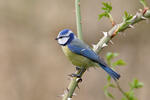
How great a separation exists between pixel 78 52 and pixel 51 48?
5.13 metres

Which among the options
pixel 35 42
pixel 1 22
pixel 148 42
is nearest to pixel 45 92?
pixel 35 42

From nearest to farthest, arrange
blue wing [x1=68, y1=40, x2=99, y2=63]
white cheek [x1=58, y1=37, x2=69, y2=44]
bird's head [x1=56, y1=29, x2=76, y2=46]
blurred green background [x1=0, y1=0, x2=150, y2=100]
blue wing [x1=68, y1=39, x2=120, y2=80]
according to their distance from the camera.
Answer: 1. blue wing [x1=68, y1=39, x2=120, y2=80]
2. blue wing [x1=68, y1=40, x2=99, y2=63]
3. bird's head [x1=56, y1=29, x2=76, y2=46]
4. white cheek [x1=58, y1=37, x2=69, y2=44]
5. blurred green background [x1=0, y1=0, x2=150, y2=100]

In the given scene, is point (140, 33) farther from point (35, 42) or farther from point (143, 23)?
point (35, 42)

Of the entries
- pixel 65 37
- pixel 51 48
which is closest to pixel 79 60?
pixel 65 37

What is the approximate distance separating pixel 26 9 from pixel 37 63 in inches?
48.4

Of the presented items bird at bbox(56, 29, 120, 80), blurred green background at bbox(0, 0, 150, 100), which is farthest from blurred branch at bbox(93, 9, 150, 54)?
blurred green background at bbox(0, 0, 150, 100)

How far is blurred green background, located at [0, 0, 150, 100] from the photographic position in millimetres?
7383

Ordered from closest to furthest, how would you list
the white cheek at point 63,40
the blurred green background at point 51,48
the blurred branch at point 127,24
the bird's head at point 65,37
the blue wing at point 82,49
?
1. the blurred branch at point 127,24
2. the blue wing at point 82,49
3. the bird's head at point 65,37
4. the white cheek at point 63,40
5. the blurred green background at point 51,48

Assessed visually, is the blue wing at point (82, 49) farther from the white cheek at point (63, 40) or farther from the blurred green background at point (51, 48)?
the blurred green background at point (51, 48)

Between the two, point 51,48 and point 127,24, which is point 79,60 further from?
point 51,48

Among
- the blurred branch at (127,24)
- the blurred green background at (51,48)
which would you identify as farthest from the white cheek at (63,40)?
the blurred green background at (51,48)

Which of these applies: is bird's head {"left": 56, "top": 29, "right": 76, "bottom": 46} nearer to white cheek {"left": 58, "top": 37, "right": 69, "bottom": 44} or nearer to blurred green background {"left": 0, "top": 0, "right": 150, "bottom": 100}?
white cheek {"left": 58, "top": 37, "right": 69, "bottom": 44}

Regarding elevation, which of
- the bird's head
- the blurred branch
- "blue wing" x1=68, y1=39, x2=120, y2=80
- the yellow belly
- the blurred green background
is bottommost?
the blurred green background

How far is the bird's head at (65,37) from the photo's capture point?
10.0ft
